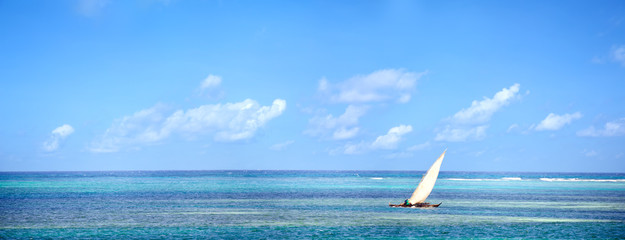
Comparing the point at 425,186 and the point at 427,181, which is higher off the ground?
the point at 427,181

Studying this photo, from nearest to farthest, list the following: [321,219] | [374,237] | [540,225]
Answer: [374,237] < [540,225] < [321,219]

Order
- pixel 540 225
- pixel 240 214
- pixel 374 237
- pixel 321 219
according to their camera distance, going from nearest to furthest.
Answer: pixel 374 237
pixel 540 225
pixel 321 219
pixel 240 214

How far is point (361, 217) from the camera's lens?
157 feet

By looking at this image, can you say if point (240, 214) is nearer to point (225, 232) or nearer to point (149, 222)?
point (149, 222)

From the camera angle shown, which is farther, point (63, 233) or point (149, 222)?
point (149, 222)

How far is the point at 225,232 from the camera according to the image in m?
37.9

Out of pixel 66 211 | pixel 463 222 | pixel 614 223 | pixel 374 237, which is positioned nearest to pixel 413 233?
pixel 374 237

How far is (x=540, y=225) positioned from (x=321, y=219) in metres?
16.6

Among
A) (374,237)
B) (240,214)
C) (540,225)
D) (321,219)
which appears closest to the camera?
(374,237)

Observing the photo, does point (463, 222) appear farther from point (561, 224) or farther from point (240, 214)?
point (240, 214)

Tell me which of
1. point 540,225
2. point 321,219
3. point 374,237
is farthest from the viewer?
point 321,219

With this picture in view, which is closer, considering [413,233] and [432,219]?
[413,233]

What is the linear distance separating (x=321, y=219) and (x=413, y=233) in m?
10.2

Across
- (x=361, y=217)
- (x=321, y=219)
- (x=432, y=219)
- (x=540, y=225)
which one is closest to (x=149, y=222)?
(x=321, y=219)
